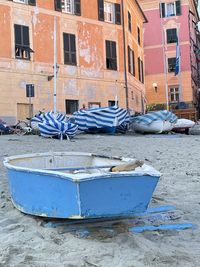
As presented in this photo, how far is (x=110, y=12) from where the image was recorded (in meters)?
34.2

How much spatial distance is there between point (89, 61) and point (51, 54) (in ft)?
10.7

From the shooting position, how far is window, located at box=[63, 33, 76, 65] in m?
30.3

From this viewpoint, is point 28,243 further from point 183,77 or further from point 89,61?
point 183,77

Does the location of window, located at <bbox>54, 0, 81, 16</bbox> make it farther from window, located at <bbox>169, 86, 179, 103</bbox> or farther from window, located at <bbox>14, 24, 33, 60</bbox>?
window, located at <bbox>169, 86, 179, 103</bbox>

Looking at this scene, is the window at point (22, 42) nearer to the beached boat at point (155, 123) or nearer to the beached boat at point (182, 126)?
the beached boat at point (155, 123)

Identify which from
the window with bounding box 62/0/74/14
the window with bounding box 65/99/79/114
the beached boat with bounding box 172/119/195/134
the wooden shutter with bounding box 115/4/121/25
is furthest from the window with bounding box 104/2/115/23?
the beached boat with bounding box 172/119/195/134

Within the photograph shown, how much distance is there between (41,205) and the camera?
5.42 meters

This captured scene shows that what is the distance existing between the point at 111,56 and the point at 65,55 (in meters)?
4.39

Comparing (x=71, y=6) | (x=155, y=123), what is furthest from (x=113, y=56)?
(x=155, y=123)

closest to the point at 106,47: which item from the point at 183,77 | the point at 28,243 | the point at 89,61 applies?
the point at 89,61

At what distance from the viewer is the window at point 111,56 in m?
33.1

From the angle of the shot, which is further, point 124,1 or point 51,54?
point 124,1

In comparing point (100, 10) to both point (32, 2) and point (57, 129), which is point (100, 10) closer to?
point (32, 2)

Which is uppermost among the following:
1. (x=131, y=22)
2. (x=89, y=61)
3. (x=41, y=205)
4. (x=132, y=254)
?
(x=131, y=22)
